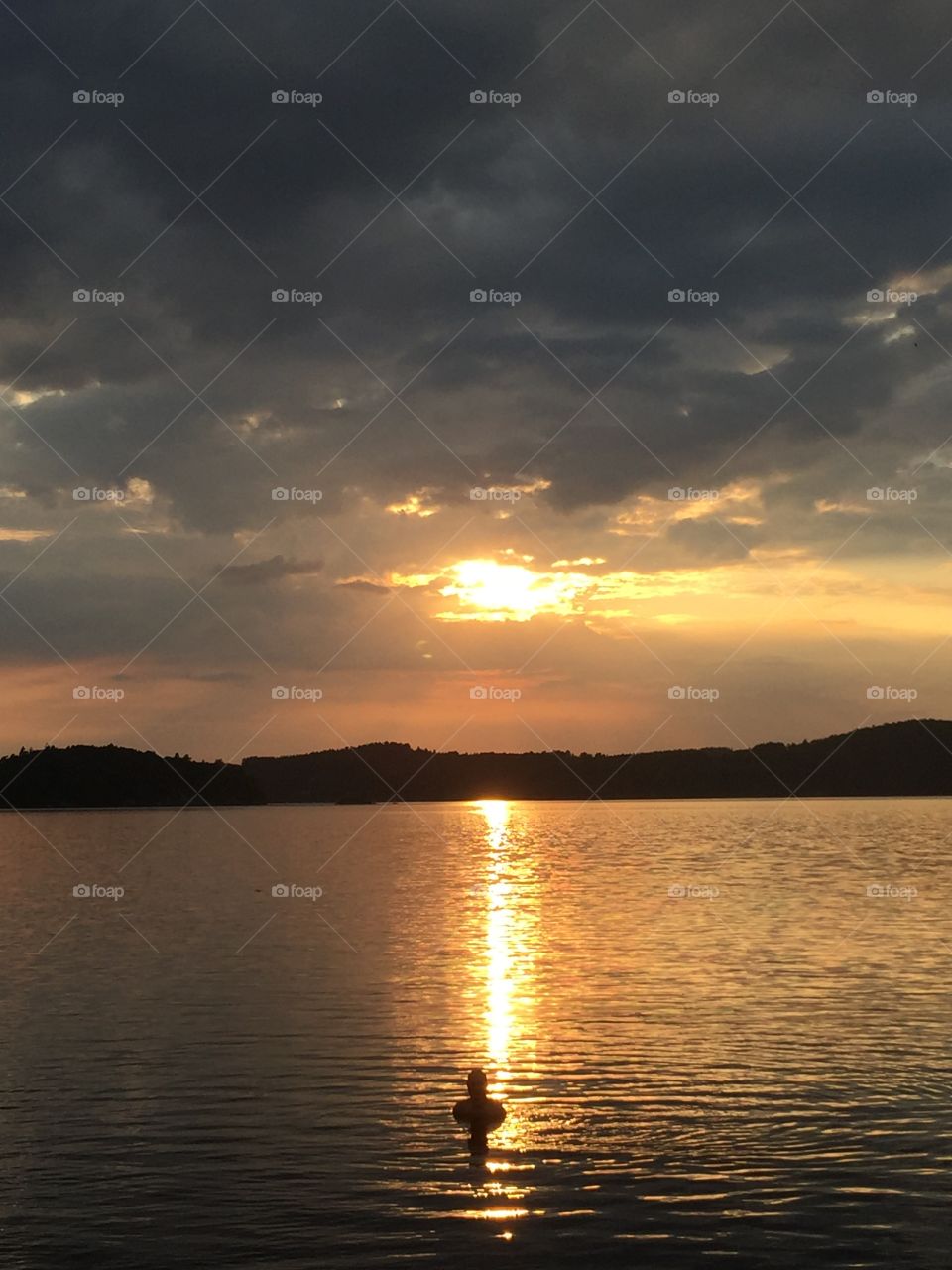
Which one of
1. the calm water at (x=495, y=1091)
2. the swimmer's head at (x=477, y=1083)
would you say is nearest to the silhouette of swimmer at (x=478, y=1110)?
the swimmer's head at (x=477, y=1083)

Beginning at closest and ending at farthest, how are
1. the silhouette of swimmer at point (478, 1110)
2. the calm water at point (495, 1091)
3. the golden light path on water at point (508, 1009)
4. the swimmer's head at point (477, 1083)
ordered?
the calm water at point (495, 1091) → the golden light path on water at point (508, 1009) → the silhouette of swimmer at point (478, 1110) → the swimmer's head at point (477, 1083)

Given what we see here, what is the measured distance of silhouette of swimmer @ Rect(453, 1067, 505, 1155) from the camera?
31.8 meters

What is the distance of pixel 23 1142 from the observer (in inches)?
1247

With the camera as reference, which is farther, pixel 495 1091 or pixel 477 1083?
pixel 495 1091

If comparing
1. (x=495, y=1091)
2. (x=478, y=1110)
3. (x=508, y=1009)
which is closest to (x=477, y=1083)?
(x=478, y=1110)

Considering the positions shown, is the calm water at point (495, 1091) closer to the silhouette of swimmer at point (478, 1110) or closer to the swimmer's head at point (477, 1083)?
the silhouette of swimmer at point (478, 1110)

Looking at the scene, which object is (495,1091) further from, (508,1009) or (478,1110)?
(508,1009)

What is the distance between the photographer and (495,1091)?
118 feet

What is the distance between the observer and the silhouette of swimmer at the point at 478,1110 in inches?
1251

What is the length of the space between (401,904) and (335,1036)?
53942mm

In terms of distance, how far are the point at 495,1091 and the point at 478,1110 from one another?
4261 millimetres

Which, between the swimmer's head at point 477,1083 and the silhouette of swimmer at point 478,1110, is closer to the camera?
the silhouette of swimmer at point 478,1110

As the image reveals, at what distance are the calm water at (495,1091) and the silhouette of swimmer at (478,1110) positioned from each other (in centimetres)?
52

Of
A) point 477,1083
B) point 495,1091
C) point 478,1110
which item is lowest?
point 495,1091
